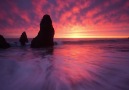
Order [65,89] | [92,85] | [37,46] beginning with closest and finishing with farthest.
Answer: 1. [65,89]
2. [92,85]
3. [37,46]

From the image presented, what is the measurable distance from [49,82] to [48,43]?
27.8 m

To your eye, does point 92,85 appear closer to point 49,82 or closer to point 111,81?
point 111,81

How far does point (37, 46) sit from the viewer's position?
29.6 metres

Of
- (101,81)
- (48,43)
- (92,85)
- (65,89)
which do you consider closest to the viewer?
(65,89)

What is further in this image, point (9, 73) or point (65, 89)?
point (9, 73)

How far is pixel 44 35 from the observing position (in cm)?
3206

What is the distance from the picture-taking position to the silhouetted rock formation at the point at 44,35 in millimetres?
30531

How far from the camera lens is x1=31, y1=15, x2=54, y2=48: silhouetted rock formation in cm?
3053

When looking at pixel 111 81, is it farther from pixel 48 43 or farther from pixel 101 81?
pixel 48 43

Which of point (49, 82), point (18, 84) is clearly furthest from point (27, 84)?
point (49, 82)

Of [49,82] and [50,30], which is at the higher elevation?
[50,30]

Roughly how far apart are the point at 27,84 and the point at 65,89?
1.53 m

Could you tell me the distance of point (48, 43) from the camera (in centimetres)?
3288

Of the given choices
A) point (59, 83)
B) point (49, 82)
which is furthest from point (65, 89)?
point (49, 82)
